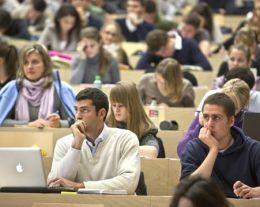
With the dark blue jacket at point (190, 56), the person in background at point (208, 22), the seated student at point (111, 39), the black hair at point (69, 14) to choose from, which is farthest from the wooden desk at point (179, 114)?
the person in background at point (208, 22)

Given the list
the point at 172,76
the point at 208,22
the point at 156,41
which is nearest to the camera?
the point at 172,76

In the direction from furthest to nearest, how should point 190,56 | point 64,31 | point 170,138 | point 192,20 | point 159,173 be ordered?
1. point 192,20
2. point 64,31
3. point 190,56
4. point 170,138
5. point 159,173

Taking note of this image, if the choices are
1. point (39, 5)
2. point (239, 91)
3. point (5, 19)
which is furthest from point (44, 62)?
point (39, 5)

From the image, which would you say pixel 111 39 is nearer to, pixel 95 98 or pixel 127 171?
pixel 95 98

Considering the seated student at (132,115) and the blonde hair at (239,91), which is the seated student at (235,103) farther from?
the seated student at (132,115)

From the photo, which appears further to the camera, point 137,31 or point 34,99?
point 137,31

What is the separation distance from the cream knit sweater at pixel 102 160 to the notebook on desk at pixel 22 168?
12.4 inches

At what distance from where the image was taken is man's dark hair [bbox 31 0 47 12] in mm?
17031

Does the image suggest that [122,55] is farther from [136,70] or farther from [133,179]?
[133,179]

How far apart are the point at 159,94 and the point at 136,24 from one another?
218 inches

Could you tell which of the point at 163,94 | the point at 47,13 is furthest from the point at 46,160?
the point at 47,13

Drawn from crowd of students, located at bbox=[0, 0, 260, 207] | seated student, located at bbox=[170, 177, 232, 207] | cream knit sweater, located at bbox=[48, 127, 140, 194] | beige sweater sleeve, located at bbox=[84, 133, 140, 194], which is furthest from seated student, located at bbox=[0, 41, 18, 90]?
seated student, located at bbox=[170, 177, 232, 207]

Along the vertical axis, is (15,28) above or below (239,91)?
above

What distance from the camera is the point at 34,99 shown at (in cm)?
1005
